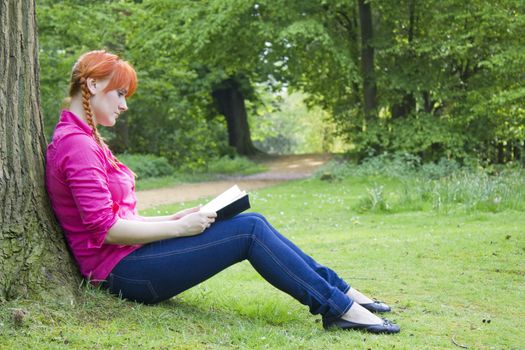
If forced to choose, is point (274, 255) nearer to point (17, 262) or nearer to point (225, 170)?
point (17, 262)

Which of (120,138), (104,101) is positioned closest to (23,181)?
(104,101)

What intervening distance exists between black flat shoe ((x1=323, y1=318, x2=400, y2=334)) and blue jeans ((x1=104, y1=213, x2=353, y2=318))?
8 cm

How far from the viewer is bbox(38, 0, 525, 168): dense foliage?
59.1 ft

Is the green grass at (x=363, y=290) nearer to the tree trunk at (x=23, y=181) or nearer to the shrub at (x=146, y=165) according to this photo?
the tree trunk at (x=23, y=181)

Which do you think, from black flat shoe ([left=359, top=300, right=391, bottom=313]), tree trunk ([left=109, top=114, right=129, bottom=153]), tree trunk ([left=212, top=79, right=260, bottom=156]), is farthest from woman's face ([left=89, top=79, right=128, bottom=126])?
tree trunk ([left=212, top=79, right=260, bottom=156])

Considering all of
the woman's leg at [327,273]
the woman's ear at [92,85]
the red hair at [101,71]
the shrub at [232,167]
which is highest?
the red hair at [101,71]

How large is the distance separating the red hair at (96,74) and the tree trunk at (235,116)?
87.8 feet

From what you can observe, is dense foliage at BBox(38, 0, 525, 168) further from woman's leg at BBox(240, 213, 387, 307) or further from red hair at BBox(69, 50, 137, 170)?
red hair at BBox(69, 50, 137, 170)

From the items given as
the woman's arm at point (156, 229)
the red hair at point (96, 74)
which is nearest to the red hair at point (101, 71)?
the red hair at point (96, 74)

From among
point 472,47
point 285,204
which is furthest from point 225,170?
point 285,204

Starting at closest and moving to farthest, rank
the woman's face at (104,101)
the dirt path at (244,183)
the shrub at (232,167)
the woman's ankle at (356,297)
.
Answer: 1. the woman's face at (104,101)
2. the woman's ankle at (356,297)
3. the dirt path at (244,183)
4. the shrub at (232,167)

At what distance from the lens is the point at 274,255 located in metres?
3.90

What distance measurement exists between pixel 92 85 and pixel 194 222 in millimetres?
923

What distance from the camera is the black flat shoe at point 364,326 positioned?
13.2ft
